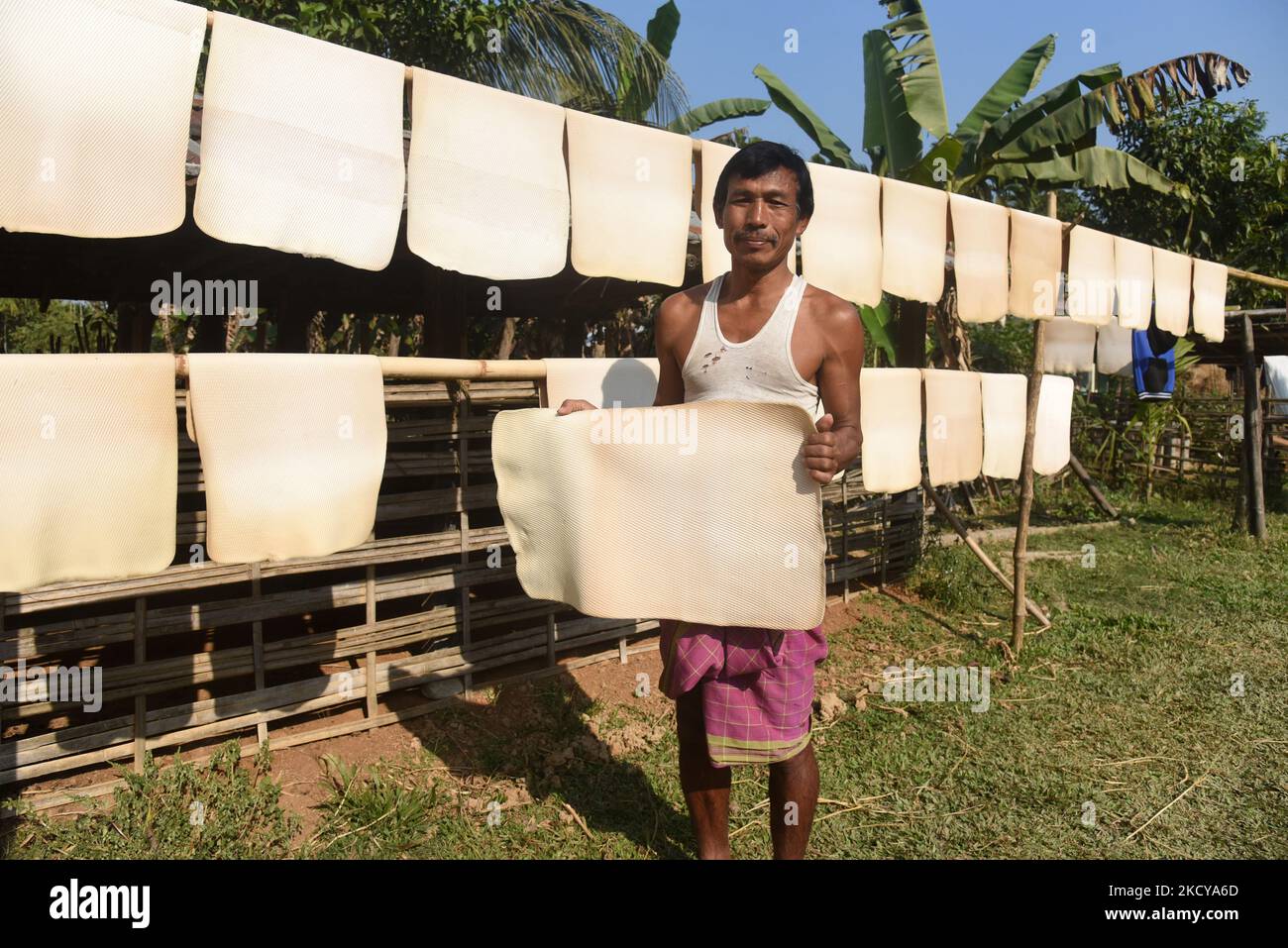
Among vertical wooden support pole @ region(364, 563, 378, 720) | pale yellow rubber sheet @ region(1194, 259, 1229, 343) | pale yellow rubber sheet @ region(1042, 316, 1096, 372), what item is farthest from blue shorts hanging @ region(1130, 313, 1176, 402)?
vertical wooden support pole @ region(364, 563, 378, 720)

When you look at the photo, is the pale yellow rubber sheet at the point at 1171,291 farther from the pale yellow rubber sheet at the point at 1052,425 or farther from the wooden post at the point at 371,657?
the wooden post at the point at 371,657

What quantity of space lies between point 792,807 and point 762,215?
5.09ft

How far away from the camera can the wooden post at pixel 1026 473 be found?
169 inches

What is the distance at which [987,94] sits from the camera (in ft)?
23.9

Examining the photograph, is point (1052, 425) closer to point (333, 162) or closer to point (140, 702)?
point (333, 162)

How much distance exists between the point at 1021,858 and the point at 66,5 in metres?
3.60

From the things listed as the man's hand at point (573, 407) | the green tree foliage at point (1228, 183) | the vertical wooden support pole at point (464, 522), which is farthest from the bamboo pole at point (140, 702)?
the green tree foliage at point (1228, 183)

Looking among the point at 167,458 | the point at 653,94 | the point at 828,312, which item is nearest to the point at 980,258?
the point at 828,312

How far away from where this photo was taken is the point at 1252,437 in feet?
24.8

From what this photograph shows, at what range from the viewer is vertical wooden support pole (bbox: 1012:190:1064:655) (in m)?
4.28

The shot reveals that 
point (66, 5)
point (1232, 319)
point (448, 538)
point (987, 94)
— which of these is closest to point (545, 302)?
point (448, 538)

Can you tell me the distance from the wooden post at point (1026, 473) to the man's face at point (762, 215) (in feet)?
9.22

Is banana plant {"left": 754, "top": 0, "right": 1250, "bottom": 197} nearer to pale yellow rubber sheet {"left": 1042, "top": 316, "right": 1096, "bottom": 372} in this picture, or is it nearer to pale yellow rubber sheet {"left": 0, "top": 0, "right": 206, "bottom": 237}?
pale yellow rubber sheet {"left": 1042, "top": 316, "right": 1096, "bottom": 372}

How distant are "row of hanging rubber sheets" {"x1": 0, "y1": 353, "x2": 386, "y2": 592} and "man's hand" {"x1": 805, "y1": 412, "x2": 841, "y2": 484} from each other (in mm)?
1246
